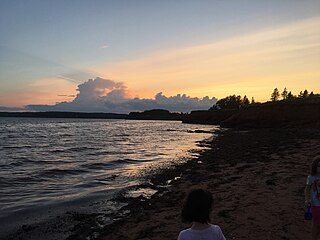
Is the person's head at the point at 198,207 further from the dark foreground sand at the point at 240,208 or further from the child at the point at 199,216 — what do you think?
the dark foreground sand at the point at 240,208

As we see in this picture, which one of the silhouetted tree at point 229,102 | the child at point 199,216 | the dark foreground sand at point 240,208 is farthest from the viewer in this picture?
the silhouetted tree at point 229,102

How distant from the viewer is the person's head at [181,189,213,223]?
311cm

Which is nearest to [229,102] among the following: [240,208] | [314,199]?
[240,208]

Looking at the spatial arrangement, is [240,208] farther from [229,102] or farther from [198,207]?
[229,102]

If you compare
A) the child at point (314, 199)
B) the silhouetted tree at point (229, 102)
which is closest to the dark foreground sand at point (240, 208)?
the child at point (314, 199)

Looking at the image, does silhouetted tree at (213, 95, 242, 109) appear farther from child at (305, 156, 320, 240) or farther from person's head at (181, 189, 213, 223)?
person's head at (181, 189, 213, 223)

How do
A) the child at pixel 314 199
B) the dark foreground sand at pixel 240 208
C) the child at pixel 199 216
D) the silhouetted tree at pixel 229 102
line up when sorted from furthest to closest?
1. the silhouetted tree at pixel 229 102
2. the dark foreground sand at pixel 240 208
3. the child at pixel 314 199
4. the child at pixel 199 216

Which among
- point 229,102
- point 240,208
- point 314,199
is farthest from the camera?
point 229,102

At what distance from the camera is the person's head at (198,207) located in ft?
10.2

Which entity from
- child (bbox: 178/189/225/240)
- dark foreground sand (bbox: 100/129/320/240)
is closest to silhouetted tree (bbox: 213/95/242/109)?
dark foreground sand (bbox: 100/129/320/240)

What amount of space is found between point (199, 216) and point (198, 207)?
0.30 ft

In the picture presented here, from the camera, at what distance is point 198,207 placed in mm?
3109

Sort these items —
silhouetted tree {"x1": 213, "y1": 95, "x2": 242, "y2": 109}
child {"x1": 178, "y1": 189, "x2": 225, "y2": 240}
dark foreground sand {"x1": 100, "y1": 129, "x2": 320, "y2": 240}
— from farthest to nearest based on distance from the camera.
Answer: silhouetted tree {"x1": 213, "y1": 95, "x2": 242, "y2": 109} → dark foreground sand {"x1": 100, "y1": 129, "x2": 320, "y2": 240} → child {"x1": 178, "y1": 189, "x2": 225, "y2": 240}

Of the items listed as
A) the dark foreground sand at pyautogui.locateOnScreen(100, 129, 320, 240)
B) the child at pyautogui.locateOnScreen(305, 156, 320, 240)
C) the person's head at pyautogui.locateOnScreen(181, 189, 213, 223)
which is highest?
the person's head at pyautogui.locateOnScreen(181, 189, 213, 223)
